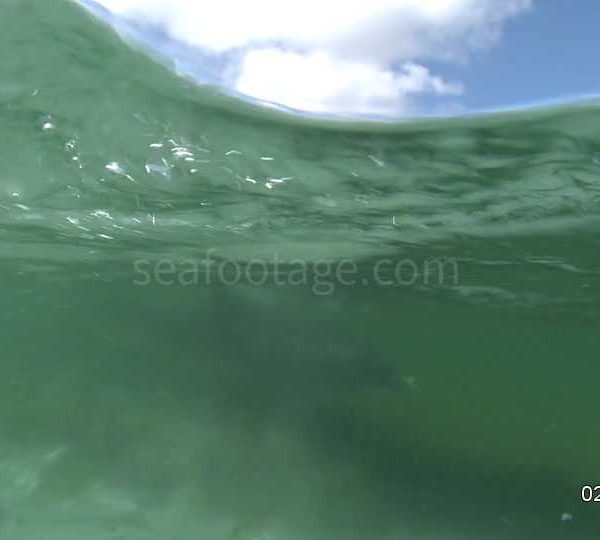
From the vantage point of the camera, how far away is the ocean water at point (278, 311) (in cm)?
689

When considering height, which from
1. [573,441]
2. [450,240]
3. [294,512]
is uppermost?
[450,240]

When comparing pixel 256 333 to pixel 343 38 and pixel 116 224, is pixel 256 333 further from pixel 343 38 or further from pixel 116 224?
pixel 343 38

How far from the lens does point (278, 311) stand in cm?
1510

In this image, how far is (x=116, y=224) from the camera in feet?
36.2

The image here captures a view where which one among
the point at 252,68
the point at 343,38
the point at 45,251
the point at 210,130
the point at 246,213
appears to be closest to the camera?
the point at 343,38

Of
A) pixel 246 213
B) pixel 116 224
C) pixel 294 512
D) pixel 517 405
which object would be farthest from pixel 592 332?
pixel 116 224

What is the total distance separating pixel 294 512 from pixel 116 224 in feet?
20.1

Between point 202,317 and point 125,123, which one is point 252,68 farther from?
point 202,317

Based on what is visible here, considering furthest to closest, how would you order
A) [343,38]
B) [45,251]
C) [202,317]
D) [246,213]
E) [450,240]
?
1. [202,317]
2. [45,251]
3. [450,240]
4. [246,213]
5. [343,38]

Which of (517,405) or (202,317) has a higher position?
(202,317)

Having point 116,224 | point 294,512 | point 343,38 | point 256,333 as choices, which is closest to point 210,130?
point 343,38

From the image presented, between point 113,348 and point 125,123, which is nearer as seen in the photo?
point 125,123

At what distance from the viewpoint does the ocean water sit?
689cm

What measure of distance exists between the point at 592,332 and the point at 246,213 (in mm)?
11193
